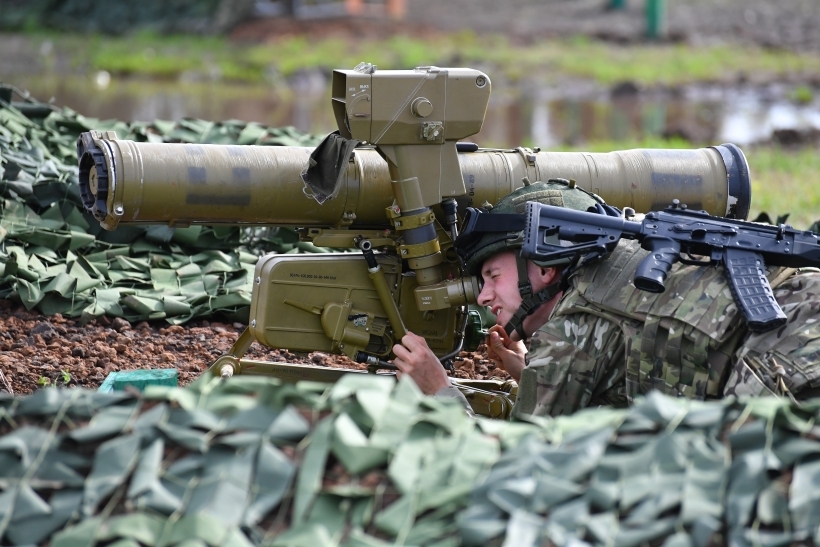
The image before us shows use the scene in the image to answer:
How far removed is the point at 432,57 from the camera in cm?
1811

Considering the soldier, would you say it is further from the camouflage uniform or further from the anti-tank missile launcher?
the anti-tank missile launcher

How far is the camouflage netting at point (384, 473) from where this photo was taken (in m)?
2.38

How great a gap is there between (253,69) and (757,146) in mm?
8822

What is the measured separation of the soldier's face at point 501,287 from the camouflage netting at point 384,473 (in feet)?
4.41

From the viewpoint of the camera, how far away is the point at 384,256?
4.43 meters

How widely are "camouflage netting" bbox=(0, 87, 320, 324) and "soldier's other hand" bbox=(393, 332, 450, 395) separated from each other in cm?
183

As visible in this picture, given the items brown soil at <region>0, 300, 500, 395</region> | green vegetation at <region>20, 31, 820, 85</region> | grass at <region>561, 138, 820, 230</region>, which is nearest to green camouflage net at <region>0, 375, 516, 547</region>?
brown soil at <region>0, 300, 500, 395</region>

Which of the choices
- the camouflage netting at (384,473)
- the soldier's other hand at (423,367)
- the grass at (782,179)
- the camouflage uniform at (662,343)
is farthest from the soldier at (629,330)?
the grass at (782,179)

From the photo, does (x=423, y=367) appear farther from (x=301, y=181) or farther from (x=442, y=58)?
(x=442, y=58)

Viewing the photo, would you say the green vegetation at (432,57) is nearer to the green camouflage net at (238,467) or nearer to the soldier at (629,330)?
the soldier at (629,330)

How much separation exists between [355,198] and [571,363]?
1.21 metres

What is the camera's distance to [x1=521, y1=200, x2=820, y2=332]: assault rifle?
3551mm

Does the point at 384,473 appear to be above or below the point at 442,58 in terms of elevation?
above

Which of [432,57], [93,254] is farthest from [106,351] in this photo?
[432,57]
